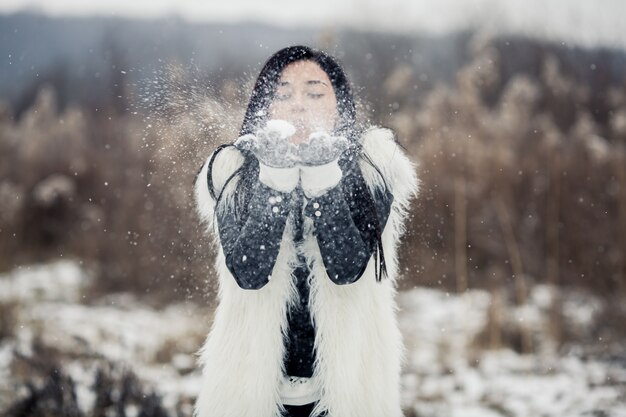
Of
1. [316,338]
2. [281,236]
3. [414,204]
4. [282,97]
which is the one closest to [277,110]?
[282,97]

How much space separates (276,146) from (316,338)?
619 millimetres

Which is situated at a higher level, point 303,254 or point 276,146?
point 276,146

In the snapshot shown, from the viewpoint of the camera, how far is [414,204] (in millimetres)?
4898

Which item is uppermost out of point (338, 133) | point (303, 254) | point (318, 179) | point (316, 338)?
point (338, 133)

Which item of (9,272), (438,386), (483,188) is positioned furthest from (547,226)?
(9,272)

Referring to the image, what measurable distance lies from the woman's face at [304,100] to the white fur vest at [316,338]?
177mm

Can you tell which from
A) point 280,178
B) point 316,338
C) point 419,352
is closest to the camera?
point 280,178

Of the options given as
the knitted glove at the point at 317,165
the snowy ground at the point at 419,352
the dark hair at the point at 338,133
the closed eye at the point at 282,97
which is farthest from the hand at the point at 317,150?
the snowy ground at the point at 419,352

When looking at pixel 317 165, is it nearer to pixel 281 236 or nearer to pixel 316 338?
pixel 281 236

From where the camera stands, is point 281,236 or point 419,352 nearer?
point 281,236

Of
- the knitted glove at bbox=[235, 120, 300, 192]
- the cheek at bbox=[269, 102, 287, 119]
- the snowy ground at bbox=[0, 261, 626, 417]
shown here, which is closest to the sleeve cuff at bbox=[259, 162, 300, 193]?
the knitted glove at bbox=[235, 120, 300, 192]

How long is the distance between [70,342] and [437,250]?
360cm

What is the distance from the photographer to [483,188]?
579 centimetres

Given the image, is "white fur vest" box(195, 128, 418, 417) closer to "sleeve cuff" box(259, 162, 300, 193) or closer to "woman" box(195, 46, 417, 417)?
"woman" box(195, 46, 417, 417)
